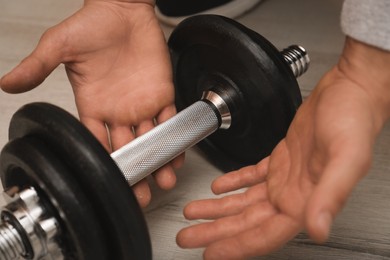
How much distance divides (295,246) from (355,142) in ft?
0.96

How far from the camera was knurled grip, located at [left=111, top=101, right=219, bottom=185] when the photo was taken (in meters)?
0.65

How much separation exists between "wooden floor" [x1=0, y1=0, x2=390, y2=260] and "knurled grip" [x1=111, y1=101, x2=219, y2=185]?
0.11m

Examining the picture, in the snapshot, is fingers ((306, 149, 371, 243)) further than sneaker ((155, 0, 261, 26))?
No

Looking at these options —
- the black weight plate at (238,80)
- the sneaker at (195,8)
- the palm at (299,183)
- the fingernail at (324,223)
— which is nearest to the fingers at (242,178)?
the palm at (299,183)

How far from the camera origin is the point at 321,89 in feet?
1.96

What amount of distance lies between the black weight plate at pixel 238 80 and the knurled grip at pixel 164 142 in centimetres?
5

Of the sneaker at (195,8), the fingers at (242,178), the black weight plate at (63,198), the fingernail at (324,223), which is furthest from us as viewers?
the sneaker at (195,8)

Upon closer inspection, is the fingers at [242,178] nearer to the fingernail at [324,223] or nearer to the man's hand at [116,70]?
the man's hand at [116,70]

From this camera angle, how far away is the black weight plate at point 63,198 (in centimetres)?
51

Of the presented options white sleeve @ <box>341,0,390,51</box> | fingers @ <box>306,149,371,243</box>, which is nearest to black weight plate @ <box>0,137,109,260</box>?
fingers @ <box>306,149,371,243</box>

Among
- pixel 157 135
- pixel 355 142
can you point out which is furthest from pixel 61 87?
pixel 355 142

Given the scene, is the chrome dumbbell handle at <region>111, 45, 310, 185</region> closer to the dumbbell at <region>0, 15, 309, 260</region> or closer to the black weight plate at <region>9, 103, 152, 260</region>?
the dumbbell at <region>0, 15, 309, 260</region>

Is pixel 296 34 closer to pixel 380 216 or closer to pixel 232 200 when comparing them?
pixel 380 216

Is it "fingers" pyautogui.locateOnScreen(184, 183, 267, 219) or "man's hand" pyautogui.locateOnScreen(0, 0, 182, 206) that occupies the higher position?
"man's hand" pyautogui.locateOnScreen(0, 0, 182, 206)
